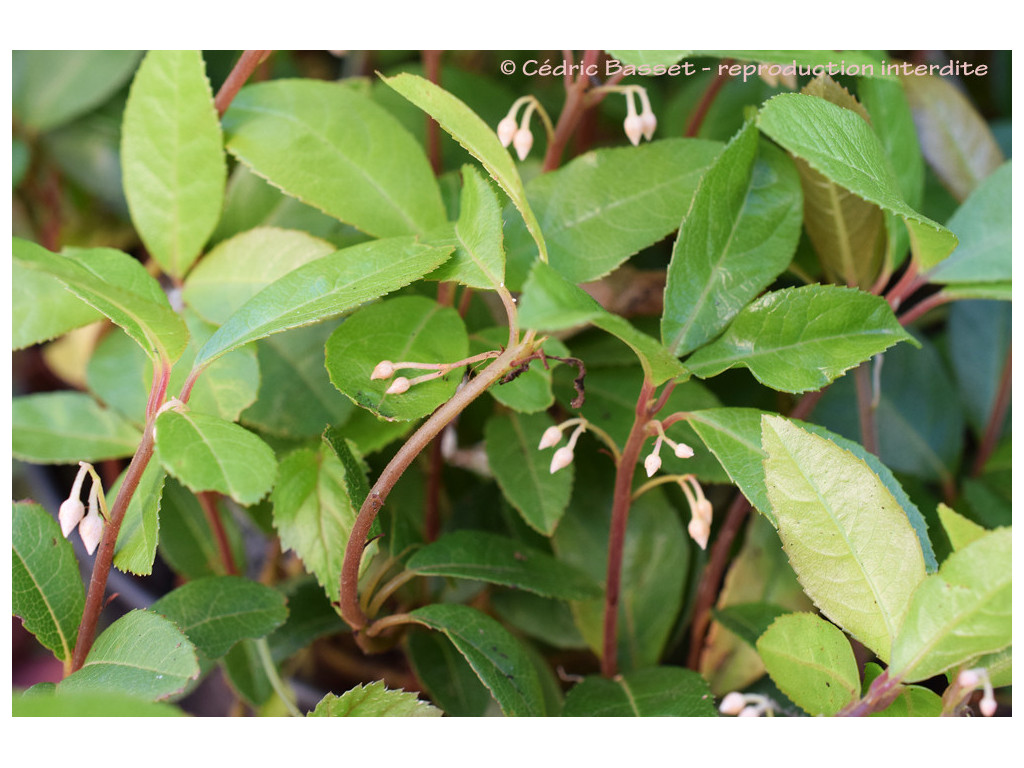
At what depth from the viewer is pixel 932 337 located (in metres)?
0.81

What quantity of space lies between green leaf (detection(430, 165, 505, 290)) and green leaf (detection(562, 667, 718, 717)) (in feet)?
0.89

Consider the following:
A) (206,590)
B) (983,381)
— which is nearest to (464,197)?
(206,590)

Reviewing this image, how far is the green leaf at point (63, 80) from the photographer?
73 cm

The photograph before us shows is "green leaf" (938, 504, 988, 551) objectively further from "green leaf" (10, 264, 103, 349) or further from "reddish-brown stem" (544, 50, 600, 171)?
"green leaf" (10, 264, 103, 349)

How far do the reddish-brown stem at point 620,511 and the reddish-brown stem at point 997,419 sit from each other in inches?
15.9

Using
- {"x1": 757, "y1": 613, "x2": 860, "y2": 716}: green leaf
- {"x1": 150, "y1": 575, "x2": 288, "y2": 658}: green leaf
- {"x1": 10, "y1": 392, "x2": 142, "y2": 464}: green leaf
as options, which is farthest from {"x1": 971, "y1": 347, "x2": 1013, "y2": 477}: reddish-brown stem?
{"x1": 10, "y1": 392, "x2": 142, "y2": 464}: green leaf

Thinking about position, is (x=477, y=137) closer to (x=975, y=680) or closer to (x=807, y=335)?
(x=807, y=335)

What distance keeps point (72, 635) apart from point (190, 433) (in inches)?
7.1

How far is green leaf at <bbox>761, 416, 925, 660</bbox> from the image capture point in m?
0.38

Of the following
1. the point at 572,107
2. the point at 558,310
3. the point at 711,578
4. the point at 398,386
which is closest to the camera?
the point at 558,310

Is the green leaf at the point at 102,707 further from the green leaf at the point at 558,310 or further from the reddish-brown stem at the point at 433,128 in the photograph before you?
the reddish-brown stem at the point at 433,128

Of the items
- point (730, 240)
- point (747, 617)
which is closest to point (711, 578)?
point (747, 617)

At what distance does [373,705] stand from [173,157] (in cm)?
37

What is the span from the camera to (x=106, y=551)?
0.41m
